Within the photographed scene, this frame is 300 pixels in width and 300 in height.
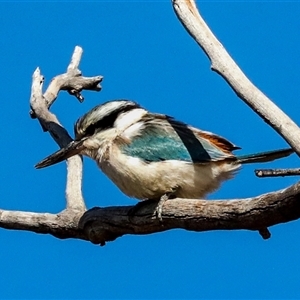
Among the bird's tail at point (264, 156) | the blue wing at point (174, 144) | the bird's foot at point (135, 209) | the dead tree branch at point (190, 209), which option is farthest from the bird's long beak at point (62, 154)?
the bird's tail at point (264, 156)

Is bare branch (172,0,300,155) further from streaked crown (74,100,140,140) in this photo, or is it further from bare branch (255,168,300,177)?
streaked crown (74,100,140,140)

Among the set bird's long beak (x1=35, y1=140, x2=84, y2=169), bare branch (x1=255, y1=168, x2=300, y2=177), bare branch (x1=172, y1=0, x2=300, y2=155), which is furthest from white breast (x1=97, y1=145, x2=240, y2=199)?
bare branch (x1=255, y1=168, x2=300, y2=177)

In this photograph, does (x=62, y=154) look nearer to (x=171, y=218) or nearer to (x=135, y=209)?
(x=135, y=209)

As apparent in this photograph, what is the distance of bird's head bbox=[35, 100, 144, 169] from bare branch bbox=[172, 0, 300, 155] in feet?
3.25

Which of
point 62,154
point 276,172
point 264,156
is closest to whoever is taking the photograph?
point 276,172

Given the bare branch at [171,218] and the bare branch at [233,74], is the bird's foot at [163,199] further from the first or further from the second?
the bare branch at [233,74]

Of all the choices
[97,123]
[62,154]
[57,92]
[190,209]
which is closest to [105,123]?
[97,123]

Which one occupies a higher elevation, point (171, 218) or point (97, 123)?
point (97, 123)

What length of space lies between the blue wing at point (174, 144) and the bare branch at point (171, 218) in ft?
1.20

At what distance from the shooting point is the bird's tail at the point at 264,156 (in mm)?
4469

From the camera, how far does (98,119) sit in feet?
16.6

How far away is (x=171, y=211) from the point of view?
170 inches

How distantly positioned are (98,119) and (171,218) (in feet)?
3.33

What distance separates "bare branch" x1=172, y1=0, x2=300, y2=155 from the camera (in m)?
3.72
